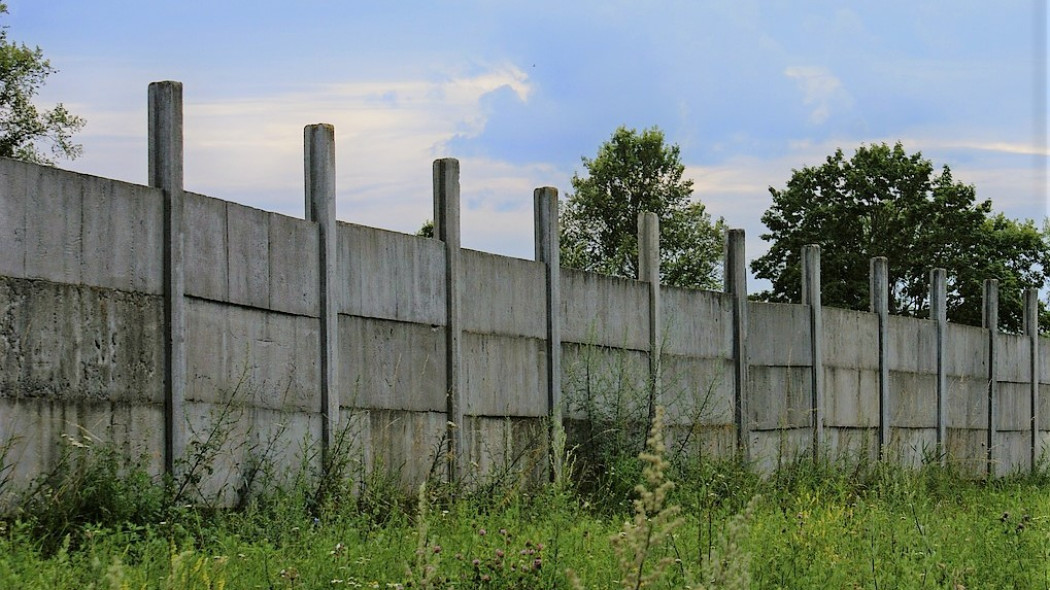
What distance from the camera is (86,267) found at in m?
5.80

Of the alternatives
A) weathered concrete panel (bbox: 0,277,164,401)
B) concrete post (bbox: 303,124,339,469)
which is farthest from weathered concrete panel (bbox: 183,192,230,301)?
concrete post (bbox: 303,124,339,469)

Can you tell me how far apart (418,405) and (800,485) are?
3.85m

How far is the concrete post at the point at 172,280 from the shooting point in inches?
240

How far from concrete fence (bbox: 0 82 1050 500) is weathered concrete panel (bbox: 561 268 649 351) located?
18 millimetres

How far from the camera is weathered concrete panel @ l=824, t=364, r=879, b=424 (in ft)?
39.1

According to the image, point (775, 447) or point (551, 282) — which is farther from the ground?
point (551, 282)

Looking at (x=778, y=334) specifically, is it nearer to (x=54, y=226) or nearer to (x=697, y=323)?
(x=697, y=323)

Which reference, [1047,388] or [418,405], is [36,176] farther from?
[1047,388]

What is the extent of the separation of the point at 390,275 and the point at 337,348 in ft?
2.05

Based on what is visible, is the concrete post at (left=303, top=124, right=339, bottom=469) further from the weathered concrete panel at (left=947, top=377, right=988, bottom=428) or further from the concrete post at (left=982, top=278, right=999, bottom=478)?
the concrete post at (left=982, top=278, right=999, bottom=478)

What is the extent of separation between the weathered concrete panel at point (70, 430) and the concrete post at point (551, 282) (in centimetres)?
311

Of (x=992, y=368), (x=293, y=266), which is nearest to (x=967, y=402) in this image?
(x=992, y=368)

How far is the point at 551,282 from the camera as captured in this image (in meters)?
8.63

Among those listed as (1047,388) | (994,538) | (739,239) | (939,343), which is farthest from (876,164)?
(994,538)
